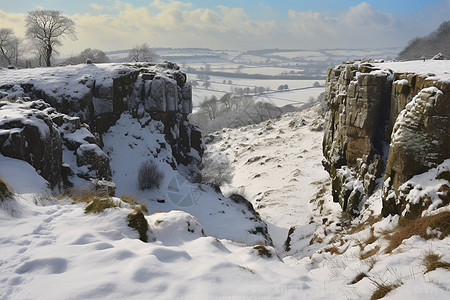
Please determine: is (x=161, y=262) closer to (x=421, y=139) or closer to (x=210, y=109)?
(x=421, y=139)

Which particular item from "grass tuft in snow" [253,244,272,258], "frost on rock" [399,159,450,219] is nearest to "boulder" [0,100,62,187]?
"grass tuft in snow" [253,244,272,258]

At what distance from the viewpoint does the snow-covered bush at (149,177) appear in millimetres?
22047

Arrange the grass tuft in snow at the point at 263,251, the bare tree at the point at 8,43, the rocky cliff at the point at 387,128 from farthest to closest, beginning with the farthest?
the bare tree at the point at 8,43, the rocky cliff at the point at 387,128, the grass tuft in snow at the point at 263,251

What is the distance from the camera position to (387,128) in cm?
1705

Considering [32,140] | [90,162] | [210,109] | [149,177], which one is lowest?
[149,177]

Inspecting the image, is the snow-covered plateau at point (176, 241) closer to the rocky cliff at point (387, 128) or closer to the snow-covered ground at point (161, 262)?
the snow-covered ground at point (161, 262)

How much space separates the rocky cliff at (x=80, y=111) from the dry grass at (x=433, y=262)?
1316 centimetres

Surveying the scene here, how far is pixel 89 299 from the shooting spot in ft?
13.7

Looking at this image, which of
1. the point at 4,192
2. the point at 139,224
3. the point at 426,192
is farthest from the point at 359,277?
the point at 4,192

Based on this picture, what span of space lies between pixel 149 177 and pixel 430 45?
282 ft

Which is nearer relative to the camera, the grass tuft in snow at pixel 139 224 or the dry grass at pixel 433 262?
the dry grass at pixel 433 262

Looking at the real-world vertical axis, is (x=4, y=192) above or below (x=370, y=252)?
above

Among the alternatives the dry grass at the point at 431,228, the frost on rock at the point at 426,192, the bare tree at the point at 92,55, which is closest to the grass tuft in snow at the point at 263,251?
the dry grass at the point at 431,228

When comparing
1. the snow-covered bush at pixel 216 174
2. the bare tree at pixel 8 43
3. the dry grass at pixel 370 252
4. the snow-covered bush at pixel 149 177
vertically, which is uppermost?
the bare tree at pixel 8 43
